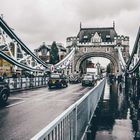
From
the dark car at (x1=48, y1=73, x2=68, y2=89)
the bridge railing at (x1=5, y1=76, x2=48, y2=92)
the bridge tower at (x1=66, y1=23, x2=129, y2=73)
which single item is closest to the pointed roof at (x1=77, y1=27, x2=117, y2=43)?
the bridge tower at (x1=66, y1=23, x2=129, y2=73)

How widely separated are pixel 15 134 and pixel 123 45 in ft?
291

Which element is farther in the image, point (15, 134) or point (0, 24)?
point (0, 24)

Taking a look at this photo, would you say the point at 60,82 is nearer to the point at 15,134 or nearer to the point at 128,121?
the point at 128,121

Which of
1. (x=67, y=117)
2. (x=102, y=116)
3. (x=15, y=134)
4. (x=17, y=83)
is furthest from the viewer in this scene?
(x=17, y=83)

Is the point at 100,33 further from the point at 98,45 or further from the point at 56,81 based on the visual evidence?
the point at 56,81

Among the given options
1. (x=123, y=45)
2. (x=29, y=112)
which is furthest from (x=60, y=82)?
(x=123, y=45)

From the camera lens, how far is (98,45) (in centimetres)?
9069

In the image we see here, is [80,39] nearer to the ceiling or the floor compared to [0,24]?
nearer to the ceiling

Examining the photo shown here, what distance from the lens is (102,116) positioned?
11578 mm

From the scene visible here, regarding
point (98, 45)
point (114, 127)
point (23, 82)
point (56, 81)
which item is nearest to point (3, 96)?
point (114, 127)

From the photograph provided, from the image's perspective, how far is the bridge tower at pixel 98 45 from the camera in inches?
3484

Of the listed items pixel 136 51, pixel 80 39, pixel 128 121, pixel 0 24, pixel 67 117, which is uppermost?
pixel 80 39

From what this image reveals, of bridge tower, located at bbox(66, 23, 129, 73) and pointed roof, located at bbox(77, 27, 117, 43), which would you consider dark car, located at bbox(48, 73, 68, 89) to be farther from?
pointed roof, located at bbox(77, 27, 117, 43)

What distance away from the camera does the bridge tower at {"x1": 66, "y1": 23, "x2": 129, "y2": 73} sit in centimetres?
8850
